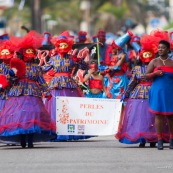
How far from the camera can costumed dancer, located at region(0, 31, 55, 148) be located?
57.8ft

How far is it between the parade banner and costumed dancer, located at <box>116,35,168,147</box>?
0.62 m

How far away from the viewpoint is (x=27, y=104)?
17703 mm

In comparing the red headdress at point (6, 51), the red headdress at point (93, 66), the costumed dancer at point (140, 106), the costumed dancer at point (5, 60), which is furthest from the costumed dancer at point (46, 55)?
the costumed dancer at point (140, 106)

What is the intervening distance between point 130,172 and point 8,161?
7.50 feet

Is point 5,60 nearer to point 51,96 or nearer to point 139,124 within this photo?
point 51,96

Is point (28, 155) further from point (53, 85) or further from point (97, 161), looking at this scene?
point (53, 85)

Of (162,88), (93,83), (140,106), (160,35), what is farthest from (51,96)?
(93,83)

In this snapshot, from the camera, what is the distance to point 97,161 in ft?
49.4

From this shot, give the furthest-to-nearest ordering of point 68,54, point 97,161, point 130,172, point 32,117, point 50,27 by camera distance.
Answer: point 50,27 → point 68,54 → point 32,117 → point 97,161 → point 130,172

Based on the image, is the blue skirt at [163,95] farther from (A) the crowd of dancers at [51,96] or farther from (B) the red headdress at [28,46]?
(B) the red headdress at [28,46]

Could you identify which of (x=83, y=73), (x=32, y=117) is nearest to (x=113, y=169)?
(x=32, y=117)

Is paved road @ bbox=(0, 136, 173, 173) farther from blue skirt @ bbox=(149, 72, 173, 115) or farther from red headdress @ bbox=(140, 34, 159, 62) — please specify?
red headdress @ bbox=(140, 34, 159, 62)

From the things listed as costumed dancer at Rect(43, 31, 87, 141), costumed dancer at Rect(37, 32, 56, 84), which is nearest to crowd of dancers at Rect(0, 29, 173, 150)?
costumed dancer at Rect(43, 31, 87, 141)

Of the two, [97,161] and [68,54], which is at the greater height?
[68,54]
